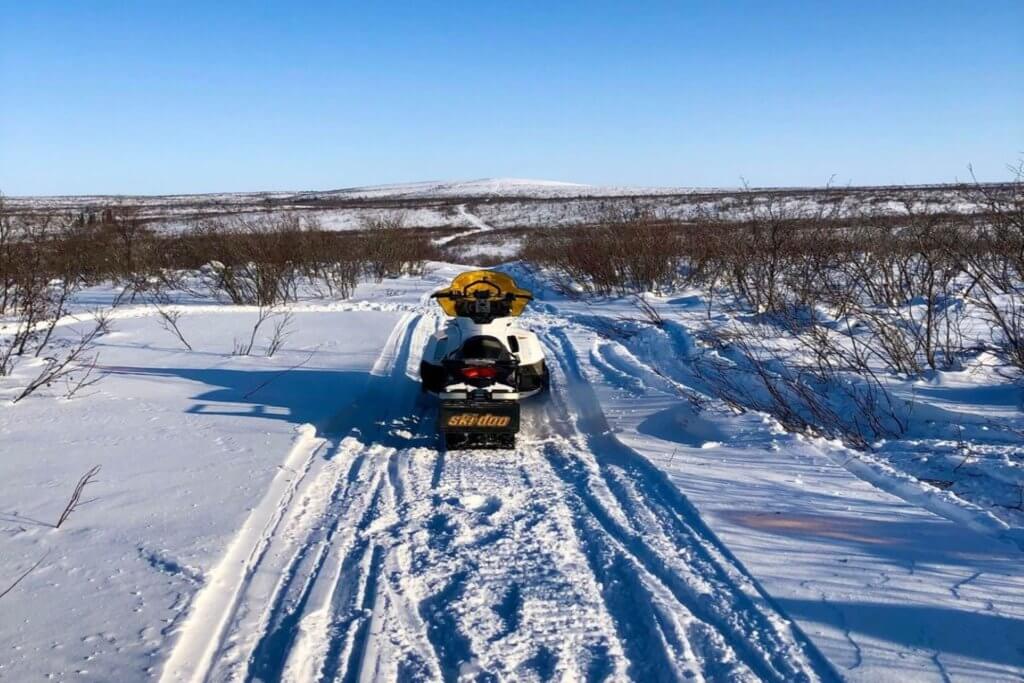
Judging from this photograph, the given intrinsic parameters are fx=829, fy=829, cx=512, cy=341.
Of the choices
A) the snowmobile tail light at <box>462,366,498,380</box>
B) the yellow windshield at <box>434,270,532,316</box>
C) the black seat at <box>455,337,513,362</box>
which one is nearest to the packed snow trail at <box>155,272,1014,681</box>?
the snowmobile tail light at <box>462,366,498,380</box>

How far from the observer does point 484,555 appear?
16.1ft

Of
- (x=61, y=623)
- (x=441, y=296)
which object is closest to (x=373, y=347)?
(x=441, y=296)

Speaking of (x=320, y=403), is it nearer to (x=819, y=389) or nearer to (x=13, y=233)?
(x=819, y=389)

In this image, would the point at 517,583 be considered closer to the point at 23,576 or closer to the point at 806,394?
the point at 23,576

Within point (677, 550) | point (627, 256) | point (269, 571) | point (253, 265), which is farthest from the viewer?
point (627, 256)

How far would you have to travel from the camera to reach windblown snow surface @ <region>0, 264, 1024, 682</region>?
370 cm

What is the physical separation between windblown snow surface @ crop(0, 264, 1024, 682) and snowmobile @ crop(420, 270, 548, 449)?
0.92 ft

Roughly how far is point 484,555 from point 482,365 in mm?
2613

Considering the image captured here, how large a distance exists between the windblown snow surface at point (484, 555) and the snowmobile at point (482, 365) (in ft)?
0.92

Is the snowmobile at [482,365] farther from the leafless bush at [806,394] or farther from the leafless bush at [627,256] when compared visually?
the leafless bush at [627,256]

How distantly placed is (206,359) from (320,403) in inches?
149

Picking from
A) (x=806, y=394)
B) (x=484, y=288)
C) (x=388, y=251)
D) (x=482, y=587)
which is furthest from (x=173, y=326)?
(x=388, y=251)

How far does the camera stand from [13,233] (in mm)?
12648

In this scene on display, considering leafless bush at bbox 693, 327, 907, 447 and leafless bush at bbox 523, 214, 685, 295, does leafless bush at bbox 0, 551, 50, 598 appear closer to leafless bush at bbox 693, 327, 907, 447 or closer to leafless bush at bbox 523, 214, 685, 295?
leafless bush at bbox 693, 327, 907, 447
